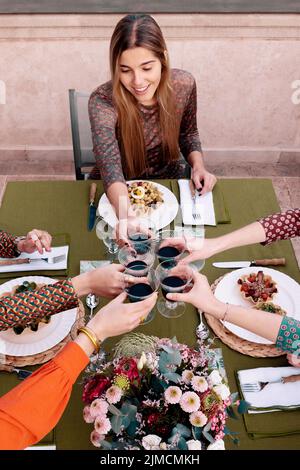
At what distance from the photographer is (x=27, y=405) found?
3.74ft

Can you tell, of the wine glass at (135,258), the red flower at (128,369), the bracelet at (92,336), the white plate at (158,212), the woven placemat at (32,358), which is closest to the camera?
the red flower at (128,369)

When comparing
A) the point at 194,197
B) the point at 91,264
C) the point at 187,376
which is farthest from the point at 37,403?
the point at 194,197

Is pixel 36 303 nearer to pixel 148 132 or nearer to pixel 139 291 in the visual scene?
pixel 139 291

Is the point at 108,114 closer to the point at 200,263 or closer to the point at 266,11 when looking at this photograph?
the point at 200,263

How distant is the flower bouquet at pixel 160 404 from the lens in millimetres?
1059

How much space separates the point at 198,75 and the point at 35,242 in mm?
2041

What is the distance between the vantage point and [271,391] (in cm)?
134

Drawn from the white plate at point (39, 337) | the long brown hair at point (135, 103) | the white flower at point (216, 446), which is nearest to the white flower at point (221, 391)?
the white flower at point (216, 446)

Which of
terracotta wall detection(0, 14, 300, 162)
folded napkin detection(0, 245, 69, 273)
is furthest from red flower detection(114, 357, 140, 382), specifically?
terracotta wall detection(0, 14, 300, 162)

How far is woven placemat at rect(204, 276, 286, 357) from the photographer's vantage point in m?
1.43

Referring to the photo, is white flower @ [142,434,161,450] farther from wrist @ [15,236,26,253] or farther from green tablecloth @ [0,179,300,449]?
wrist @ [15,236,26,253]

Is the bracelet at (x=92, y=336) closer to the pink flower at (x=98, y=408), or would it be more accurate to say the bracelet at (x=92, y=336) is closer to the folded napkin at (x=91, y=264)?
the pink flower at (x=98, y=408)

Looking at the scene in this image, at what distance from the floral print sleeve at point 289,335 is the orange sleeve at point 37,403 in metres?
0.62

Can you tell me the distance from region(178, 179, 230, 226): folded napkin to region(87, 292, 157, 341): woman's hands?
61 cm
